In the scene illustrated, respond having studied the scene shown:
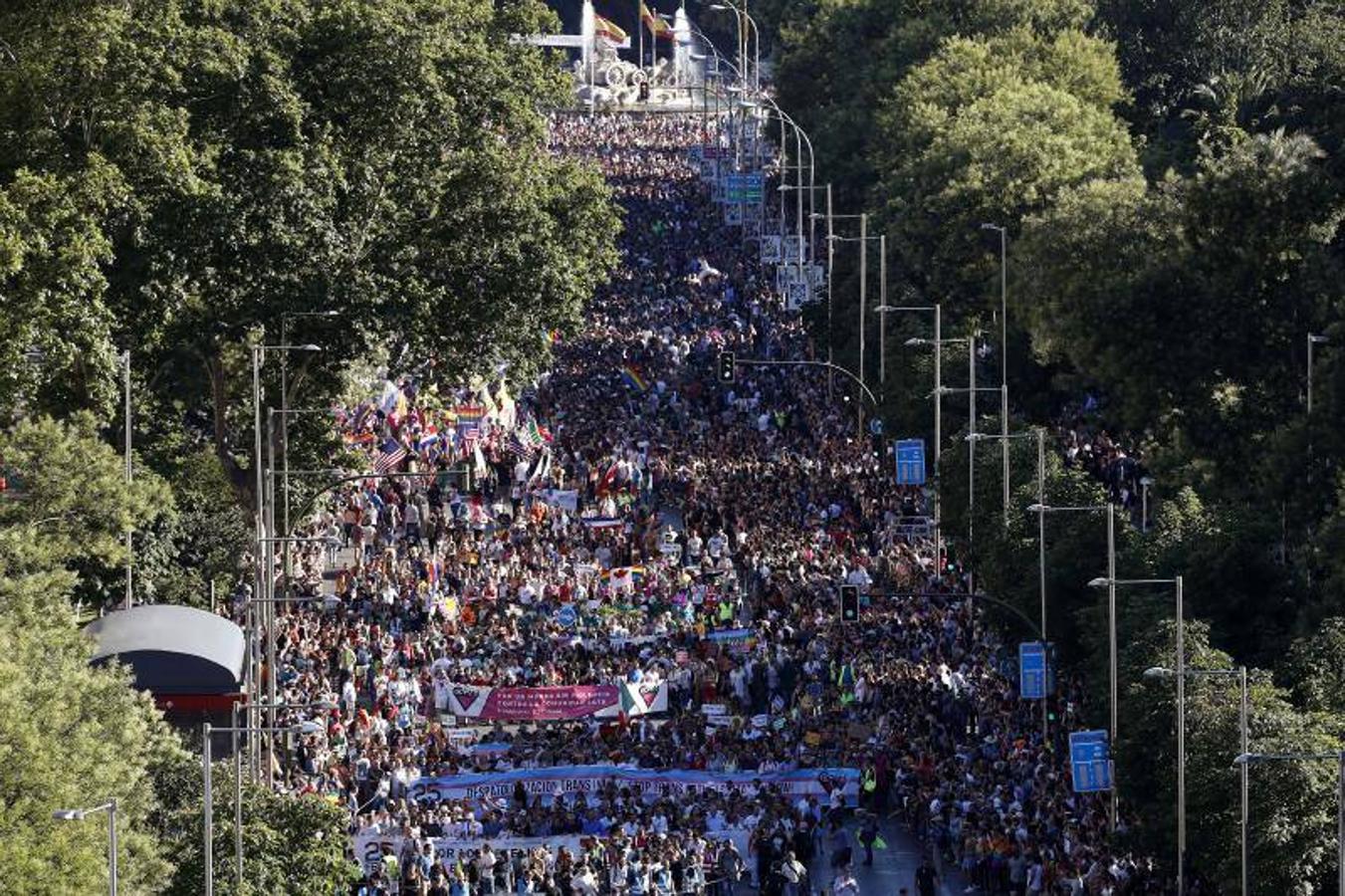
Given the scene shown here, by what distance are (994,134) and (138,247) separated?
1295 inches

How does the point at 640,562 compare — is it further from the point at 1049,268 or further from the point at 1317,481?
the point at 1317,481

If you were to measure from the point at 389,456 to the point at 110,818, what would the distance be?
111 ft

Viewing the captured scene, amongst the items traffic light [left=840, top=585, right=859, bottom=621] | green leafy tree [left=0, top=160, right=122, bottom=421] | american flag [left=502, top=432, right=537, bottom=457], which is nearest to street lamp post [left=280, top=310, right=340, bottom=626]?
green leafy tree [left=0, top=160, right=122, bottom=421]

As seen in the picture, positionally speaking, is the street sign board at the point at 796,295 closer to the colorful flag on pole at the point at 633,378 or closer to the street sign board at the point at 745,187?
the colorful flag on pole at the point at 633,378

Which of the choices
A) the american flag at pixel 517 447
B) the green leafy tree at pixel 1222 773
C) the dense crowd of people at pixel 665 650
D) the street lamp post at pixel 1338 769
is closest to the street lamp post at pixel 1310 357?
the dense crowd of people at pixel 665 650

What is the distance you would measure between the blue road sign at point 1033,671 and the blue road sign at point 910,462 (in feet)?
56.3

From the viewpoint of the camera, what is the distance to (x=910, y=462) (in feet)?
260

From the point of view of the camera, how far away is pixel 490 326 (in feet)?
247

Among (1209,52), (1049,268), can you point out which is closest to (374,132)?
(1049,268)

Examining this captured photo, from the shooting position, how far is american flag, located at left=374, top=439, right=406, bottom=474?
3076 inches

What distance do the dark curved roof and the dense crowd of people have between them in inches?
62.5

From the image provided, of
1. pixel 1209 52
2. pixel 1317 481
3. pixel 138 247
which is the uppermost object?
pixel 1209 52

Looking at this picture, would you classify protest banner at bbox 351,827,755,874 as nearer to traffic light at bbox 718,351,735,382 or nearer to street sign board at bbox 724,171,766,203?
traffic light at bbox 718,351,735,382

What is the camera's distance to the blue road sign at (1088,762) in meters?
54.7
